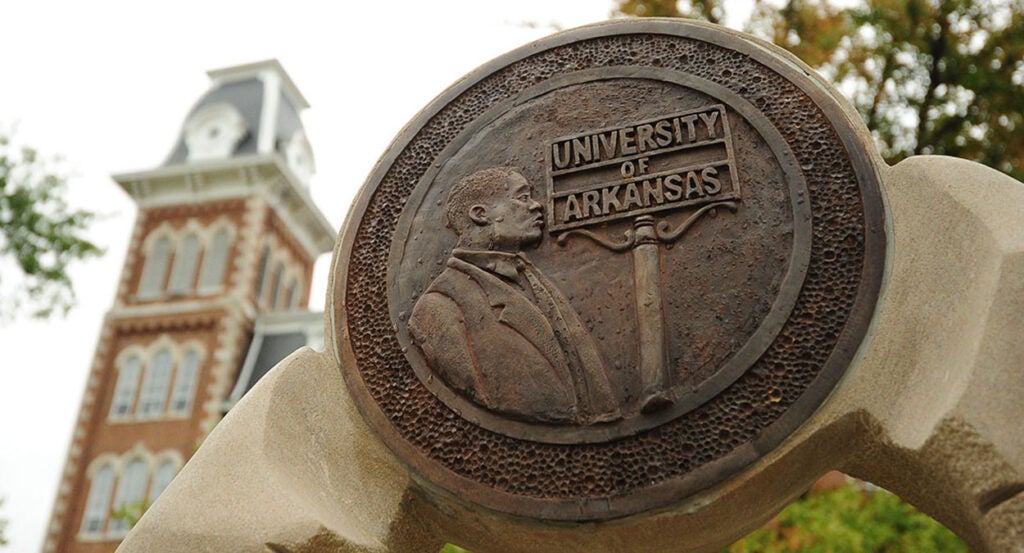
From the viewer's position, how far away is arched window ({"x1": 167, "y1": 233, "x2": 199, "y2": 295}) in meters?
27.9

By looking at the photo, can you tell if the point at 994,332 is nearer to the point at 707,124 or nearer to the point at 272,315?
the point at 707,124

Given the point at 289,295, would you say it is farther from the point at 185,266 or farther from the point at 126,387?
the point at 126,387

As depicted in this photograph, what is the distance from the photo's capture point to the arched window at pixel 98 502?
24.9 metres

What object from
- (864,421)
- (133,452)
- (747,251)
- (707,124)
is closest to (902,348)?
(864,421)

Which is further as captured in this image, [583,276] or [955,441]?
[583,276]

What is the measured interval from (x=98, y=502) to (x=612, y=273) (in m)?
25.2

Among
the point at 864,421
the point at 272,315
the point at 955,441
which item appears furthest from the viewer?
the point at 272,315

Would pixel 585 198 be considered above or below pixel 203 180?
below

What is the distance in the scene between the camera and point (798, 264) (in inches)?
119

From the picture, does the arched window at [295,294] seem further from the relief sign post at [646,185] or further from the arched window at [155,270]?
the relief sign post at [646,185]

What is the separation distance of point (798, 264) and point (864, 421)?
0.52 metres

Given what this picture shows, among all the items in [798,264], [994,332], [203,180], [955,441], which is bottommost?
[955,441]

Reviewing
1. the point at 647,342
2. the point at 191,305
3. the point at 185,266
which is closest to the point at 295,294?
the point at 185,266

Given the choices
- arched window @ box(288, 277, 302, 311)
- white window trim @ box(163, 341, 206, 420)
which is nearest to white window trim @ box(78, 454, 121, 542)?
white window trim @ box(163, 341, 206, 420)
